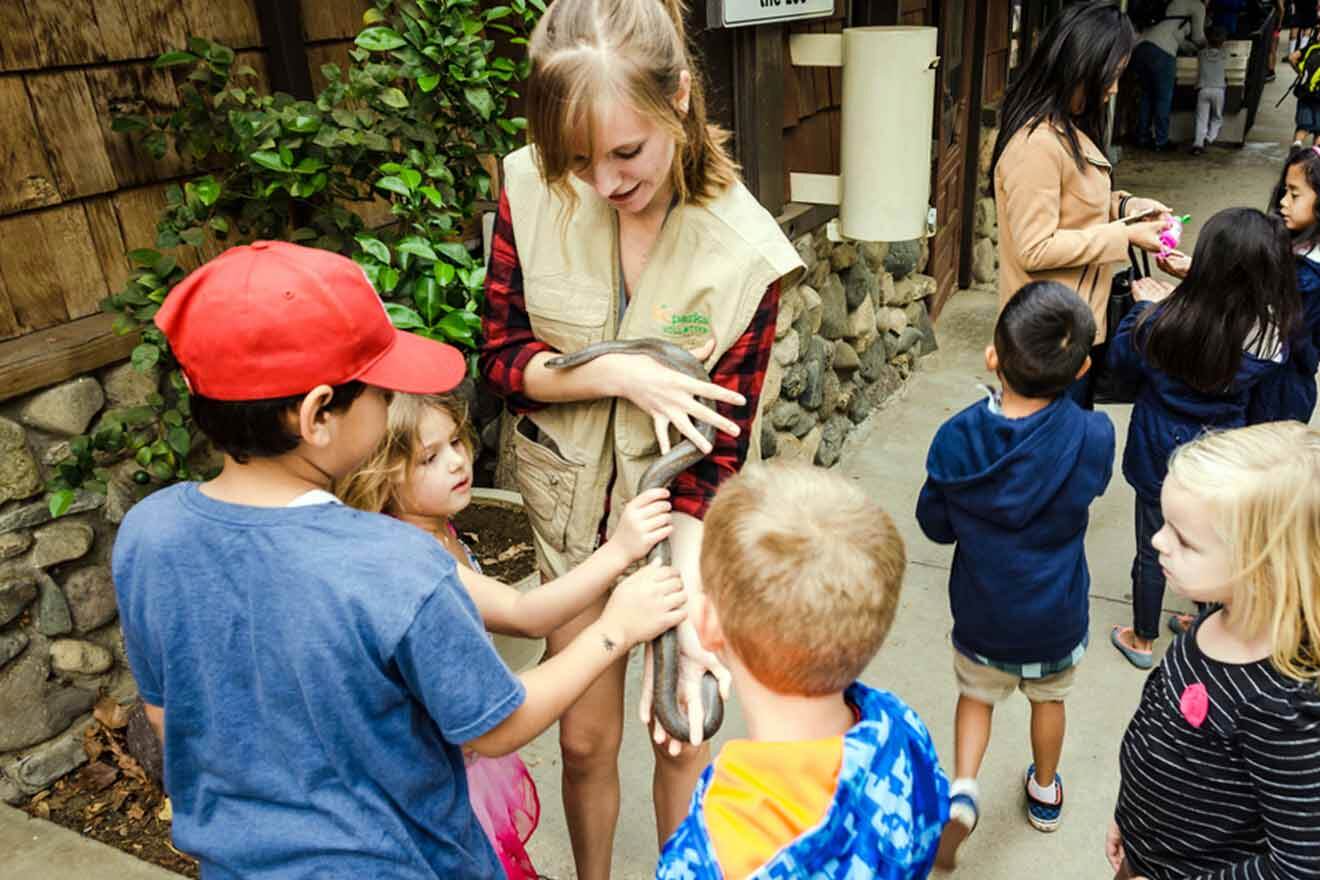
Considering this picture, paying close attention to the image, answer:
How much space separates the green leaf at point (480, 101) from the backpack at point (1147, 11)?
10630mm

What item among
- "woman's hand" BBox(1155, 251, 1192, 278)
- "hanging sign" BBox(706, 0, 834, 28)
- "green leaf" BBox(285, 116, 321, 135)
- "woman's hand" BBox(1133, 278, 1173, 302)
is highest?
"hanging sign" BBox(706, 0, 834, 28)

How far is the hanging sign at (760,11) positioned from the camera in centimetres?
321

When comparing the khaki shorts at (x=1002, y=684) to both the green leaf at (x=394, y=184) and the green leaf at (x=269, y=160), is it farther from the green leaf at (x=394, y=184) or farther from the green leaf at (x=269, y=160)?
the green leaf at (x=269, y=160)

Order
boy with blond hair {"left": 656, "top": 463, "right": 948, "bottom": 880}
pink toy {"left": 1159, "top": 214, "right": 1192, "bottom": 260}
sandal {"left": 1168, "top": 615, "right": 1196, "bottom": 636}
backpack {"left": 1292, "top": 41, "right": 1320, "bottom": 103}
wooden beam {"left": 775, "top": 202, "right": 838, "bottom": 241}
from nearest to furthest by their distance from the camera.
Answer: boy with blond hair {"left": 656, "top": 463, "right": 948, "bottom": 880}, pink toy {"left": 1159, "top": 214, "right": 1192, "bottom": 260}, sandal {"left": 1168, "top": 615, "right": 1196, "bottom": 636}, wooden beam {"left": 775, "top": 202, "right": 838, "bottom": 241}, backpack {"left": 1292, "top": 41, "right": 1320, "bottom": 103}

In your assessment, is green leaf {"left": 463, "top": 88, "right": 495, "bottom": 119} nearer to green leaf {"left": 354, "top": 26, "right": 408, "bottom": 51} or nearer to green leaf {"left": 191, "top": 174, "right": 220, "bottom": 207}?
green leaf {"left": 354, "top": 26, "right": 408, "bottom": 51}

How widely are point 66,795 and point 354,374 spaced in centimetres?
205

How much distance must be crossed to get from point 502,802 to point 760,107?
2.64m

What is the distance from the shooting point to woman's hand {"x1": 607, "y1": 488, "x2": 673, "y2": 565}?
157 centimetres

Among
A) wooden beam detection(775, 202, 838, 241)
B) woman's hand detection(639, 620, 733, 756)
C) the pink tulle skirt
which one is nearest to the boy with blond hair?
woman's hand detection(639, 620, 733, 756)

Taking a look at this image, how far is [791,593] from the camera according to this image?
1.15m

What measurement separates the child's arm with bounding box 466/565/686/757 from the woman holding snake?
20 cm

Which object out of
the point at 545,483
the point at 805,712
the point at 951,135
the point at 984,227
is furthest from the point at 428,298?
the point at 984,227

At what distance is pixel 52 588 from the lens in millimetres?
2500

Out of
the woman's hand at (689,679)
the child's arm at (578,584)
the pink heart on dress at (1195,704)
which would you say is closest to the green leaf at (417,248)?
the child's arm at (578,584)
